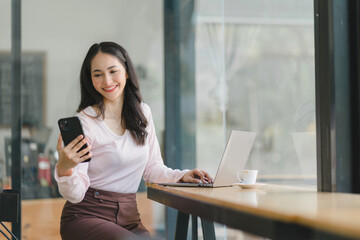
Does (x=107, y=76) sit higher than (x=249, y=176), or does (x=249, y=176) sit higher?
(x=107, y=76)

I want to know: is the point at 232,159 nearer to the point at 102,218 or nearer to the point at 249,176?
the point at 249,176

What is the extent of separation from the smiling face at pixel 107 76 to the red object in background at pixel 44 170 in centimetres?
160

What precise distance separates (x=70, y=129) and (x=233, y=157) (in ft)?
2.11

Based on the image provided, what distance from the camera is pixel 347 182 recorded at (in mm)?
1842

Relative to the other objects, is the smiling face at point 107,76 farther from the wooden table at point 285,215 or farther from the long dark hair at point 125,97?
the wooden table at point 285,215

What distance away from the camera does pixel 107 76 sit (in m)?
2.30

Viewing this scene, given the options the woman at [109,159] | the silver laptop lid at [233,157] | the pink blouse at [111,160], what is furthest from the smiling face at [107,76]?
the silver laptop lid at [233,157]

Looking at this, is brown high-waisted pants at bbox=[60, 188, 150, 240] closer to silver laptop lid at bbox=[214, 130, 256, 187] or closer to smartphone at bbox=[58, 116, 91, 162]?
smartphone at bbox=[58, 116, 91, 162]

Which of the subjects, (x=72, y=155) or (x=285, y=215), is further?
(x=72, y=155)

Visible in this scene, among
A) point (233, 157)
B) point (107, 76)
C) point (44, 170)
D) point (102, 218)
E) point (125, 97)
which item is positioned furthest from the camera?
point (44, 170)

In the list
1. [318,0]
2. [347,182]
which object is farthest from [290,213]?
[318,0]

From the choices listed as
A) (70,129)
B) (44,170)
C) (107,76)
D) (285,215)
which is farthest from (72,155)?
(44,170)

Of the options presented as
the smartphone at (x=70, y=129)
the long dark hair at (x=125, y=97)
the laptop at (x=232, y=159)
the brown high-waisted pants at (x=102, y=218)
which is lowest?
the brown high-waisted pants at (x=102, y=218)

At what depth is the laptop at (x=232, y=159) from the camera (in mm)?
1834
